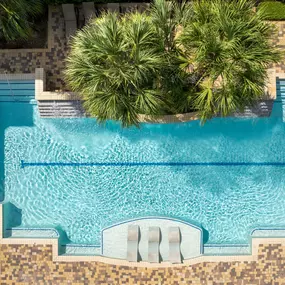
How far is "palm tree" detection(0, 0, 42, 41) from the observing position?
10766 millimetres

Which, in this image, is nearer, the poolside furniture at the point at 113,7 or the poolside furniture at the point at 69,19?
the poolside furniture at the point at 69,19

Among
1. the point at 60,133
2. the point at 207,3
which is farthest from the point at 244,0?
the point at 60,133

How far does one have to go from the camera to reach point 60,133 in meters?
13.5

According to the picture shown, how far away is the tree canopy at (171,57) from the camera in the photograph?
10172 millimetres

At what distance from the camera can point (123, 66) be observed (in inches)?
403

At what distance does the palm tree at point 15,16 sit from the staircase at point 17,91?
1.83 metres

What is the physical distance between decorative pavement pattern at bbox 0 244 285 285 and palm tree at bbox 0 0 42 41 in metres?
7.27

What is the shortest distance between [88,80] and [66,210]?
530 centimetres

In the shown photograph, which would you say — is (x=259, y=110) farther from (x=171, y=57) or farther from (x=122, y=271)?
(x=122, y=271)

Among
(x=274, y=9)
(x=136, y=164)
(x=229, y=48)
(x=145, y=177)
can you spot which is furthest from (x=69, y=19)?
(x=274, y=9)

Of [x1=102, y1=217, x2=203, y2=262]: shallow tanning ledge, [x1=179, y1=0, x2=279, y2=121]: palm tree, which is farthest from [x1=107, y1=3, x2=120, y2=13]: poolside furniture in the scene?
[x1=102, y1=217, x2=203, y2=262]: shallow tanning ledge

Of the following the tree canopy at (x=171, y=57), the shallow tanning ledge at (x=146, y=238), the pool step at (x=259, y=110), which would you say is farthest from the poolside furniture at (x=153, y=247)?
the pool step at (x=259, y=110)

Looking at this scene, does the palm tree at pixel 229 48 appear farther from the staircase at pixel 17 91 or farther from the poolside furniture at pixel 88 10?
the staircase at pixel 17 91

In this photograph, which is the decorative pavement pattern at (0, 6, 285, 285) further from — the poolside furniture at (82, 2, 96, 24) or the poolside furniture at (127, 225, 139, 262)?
the poolside furniture at (82, 2, 96, 24)
